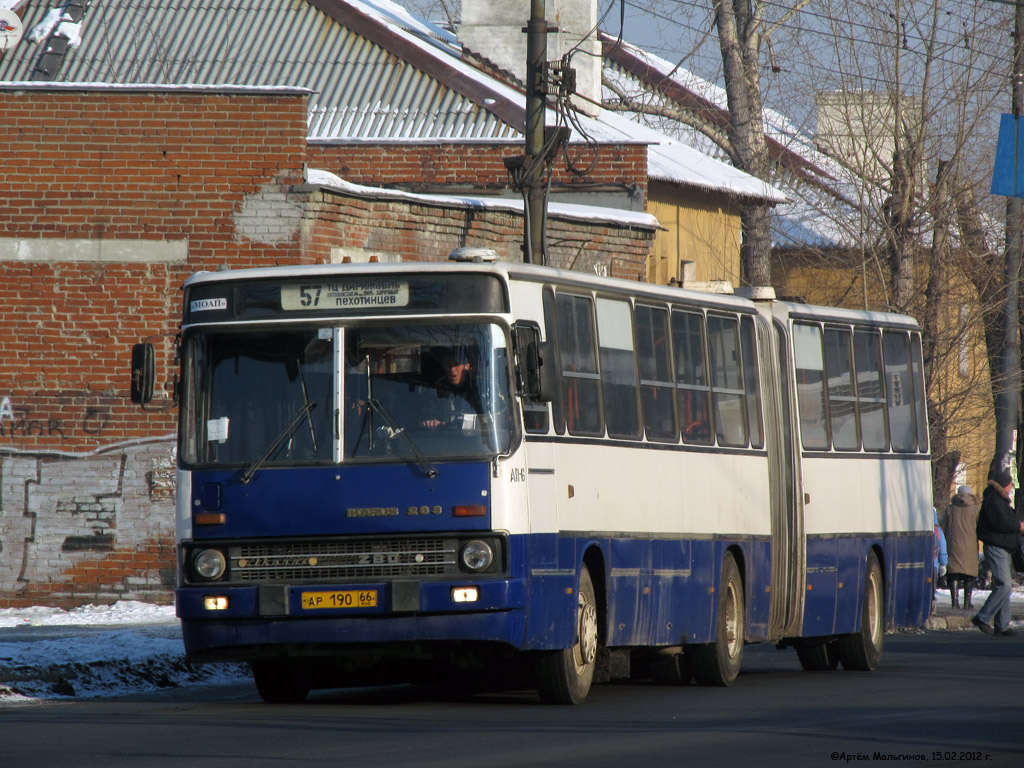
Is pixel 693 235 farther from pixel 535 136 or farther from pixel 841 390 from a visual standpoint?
pixel 841 390

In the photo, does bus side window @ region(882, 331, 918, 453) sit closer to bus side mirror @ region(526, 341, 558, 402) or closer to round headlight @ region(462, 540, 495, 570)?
bus side mirror @ region(526, 341, 558, 402)

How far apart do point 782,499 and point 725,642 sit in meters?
1.60

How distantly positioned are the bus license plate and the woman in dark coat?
47.9 ft

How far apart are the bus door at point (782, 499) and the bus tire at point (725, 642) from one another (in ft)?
2.34

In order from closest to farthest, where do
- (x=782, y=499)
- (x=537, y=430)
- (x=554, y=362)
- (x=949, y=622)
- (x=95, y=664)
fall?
1. (x=537, y=430)
2. (x=554, y=362)
3. (x=95, y=664)
4. (x=782, y=499)
5. (x=949, y=622)

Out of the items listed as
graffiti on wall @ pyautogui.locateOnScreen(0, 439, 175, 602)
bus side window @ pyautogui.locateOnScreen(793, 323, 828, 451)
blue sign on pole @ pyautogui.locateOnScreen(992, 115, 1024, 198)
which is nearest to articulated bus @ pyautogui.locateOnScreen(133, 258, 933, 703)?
bus side window @ pyautogui.locateOnScreen(793, 323, 828, 451)

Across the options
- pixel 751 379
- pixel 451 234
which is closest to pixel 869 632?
pixel 751 379

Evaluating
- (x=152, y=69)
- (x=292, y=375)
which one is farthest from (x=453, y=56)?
(x=292, y=375)

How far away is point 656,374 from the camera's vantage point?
14188 millimetres

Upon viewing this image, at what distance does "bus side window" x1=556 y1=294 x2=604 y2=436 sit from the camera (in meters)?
12.9

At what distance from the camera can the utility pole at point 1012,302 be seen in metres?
28.3

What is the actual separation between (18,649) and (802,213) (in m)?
28.5

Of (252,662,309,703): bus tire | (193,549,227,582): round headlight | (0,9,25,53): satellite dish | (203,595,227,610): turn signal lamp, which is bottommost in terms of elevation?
(252,662,309,703): bus tire

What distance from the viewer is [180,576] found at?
12.3m
